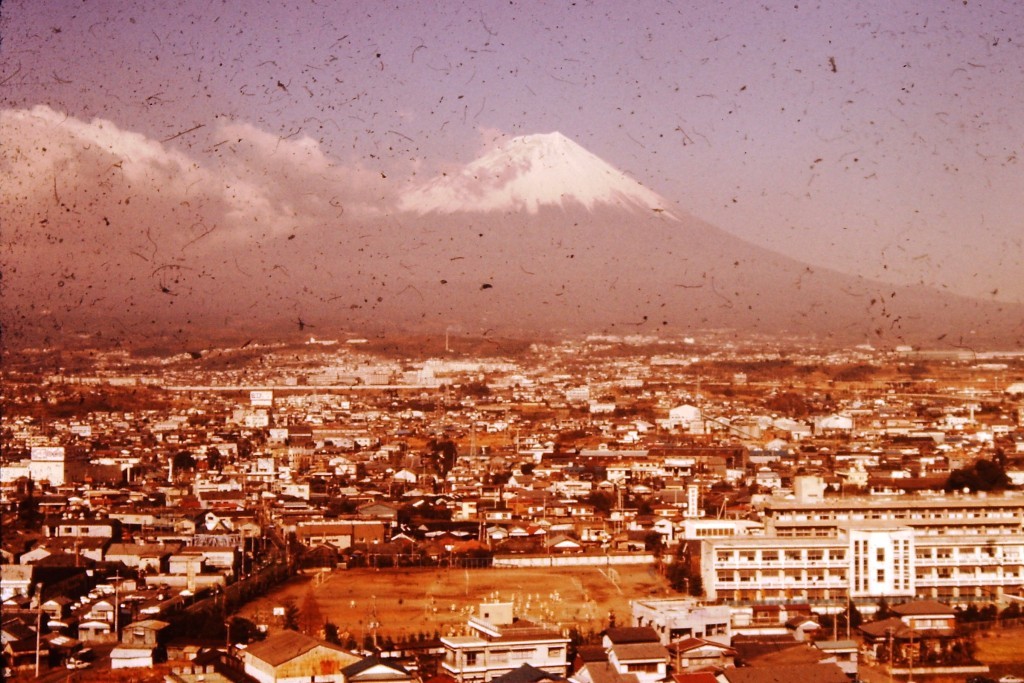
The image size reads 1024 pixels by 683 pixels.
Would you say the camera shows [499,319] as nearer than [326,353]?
No

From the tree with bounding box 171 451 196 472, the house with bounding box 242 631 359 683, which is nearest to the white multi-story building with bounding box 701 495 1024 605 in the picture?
the house with bounding box 242 631 359 683

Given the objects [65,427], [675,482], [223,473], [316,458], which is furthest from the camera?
[65,427]

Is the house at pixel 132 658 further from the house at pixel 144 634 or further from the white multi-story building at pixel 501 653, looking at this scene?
the white multi-story building at pixel 501 653

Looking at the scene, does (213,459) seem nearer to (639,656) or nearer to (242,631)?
(242,631)

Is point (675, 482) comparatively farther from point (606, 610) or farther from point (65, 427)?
point (65, 427)

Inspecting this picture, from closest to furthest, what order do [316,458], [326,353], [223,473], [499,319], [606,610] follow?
[606,610], [223,473], [316,458], [326,353], [499,319]

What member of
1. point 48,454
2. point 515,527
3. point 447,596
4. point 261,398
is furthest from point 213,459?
point 447,596

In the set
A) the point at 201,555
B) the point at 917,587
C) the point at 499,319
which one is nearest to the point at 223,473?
the point at 201,555

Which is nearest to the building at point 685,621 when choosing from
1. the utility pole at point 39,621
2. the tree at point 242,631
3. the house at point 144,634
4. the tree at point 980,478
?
→ the tree at point 242,631
